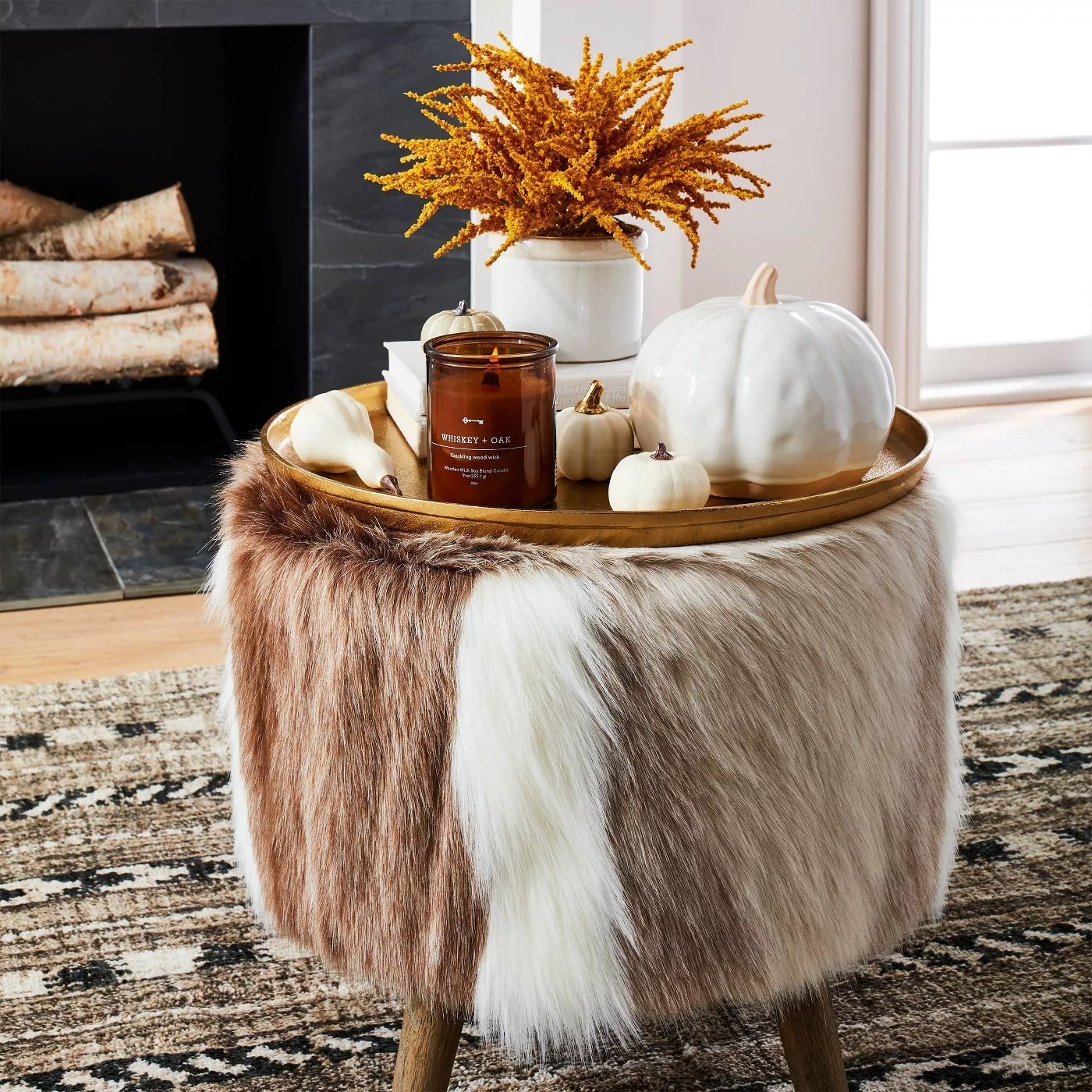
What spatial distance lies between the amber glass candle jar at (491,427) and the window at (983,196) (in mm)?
2483

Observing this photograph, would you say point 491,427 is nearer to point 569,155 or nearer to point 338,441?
point 338,441

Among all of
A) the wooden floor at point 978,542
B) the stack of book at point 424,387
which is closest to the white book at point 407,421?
the stack of book at point 424,387

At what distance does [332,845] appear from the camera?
102cm

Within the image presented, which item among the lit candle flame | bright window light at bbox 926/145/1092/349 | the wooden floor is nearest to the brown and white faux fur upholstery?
the lit candle flame

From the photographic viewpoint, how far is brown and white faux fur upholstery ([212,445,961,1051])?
93cm

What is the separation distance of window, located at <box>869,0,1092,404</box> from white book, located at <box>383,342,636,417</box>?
7.33 feet

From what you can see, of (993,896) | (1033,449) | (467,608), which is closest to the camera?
(467,608)

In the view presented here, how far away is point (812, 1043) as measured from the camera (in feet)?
3.70

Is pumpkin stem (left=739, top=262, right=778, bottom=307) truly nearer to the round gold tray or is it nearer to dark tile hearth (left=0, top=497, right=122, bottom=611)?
the round gold tray

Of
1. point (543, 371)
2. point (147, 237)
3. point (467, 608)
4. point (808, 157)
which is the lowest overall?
point (467, 608)

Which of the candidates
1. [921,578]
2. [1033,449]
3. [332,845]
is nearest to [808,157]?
[1033,449]

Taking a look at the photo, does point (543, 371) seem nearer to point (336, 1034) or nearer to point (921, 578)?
point (921, 578)

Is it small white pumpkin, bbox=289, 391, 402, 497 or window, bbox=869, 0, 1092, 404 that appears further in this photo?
window, bbox=869, 0, 1092, 404

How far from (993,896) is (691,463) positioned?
30.8 inches
